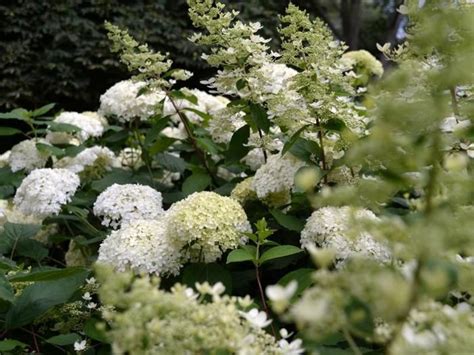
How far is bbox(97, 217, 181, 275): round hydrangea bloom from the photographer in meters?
1.50

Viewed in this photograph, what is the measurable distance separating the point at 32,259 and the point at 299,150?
1.04 m

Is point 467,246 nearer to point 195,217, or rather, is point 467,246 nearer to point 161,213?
point 195,217

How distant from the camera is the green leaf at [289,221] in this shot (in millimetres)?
1589

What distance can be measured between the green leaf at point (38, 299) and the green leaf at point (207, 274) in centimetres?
24

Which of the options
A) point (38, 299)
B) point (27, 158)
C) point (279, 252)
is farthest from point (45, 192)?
point (279, 252)

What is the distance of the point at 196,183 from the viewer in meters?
2.15

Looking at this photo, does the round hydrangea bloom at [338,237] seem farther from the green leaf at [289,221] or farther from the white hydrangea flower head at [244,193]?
the white hydrangea flower head at [244,193]

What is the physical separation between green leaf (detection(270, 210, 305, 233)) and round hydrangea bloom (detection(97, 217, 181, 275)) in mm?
273

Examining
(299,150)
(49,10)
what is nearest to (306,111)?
(299,150)

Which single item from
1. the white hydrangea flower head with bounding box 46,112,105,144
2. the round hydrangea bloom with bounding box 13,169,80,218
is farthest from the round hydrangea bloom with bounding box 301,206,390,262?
the white hydrangea flower head with bounding box 46,112,105,144

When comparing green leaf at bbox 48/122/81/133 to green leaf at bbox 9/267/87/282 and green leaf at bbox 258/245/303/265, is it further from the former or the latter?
green leaf at bbox 258/245/303/265

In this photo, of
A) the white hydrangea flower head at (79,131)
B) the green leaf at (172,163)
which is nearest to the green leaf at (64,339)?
the green leaf at (172,163)

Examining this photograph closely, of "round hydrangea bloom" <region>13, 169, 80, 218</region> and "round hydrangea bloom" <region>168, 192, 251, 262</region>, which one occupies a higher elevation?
"round hydrangea bloom" <region>168, 192, 251, 262</region>

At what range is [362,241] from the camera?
140 cm
